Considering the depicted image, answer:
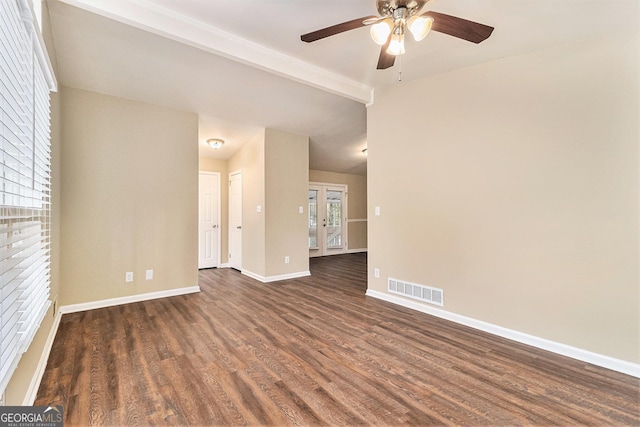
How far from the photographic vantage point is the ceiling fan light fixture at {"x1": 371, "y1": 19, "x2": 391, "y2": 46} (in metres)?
1.93

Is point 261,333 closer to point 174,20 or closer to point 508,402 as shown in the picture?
point 508,402

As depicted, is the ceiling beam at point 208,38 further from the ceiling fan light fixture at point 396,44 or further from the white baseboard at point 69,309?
the white baseboard at point 69,309

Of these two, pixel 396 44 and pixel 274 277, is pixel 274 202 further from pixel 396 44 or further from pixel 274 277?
pixel 396 44

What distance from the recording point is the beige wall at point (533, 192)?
2197 mm

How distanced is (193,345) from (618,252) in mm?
3518

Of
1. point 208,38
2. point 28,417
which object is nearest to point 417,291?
point 28,417

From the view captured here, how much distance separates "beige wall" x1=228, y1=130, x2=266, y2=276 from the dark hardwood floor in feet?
5.73

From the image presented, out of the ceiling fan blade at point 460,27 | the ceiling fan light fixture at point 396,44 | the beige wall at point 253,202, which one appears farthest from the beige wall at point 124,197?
the ceiling fan blade at point 460,27

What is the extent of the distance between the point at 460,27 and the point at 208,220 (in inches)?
212

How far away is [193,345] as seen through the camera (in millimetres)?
2547

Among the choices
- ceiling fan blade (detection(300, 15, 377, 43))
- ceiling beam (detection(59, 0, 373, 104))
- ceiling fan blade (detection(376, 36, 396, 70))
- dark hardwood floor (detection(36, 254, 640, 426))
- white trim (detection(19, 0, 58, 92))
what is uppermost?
ceiling beam (detection(59, 0, 373, 104))

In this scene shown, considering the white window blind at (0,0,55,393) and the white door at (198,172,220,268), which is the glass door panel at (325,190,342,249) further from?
the white window blind at (0,0,55,393)

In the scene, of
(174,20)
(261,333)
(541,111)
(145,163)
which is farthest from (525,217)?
(145,163)

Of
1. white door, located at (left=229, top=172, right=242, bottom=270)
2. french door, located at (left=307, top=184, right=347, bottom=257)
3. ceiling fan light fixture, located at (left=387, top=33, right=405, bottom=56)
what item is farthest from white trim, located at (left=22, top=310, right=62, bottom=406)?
french door, located at (left=307, top=184, right=347, bottom=257)
